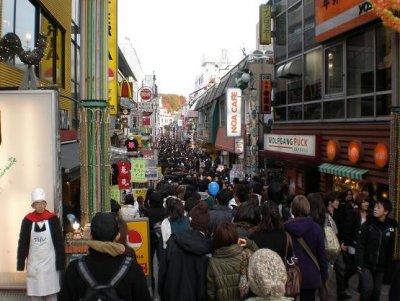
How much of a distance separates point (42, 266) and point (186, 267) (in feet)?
7.43

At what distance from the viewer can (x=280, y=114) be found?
64.5 ft

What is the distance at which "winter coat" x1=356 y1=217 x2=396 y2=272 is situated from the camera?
6043 mm

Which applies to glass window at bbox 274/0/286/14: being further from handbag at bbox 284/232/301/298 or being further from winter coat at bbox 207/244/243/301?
winter coat at bbox 207/244/243/301

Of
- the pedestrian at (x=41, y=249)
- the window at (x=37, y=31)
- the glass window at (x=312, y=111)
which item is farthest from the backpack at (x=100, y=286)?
the glass window at (x=312, y=111)

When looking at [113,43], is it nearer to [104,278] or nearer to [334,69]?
[334,69]

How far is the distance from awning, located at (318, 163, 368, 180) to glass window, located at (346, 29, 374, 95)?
6.78 feet

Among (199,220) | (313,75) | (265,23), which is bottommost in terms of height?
(199,220)

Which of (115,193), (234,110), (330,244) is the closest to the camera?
(330,244)

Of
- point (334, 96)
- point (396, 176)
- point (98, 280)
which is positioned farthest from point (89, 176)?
point (334, 96)

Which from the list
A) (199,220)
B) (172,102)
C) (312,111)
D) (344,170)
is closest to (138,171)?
(312,111)

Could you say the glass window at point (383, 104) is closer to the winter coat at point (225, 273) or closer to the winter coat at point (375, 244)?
the winter coat at point (375, 244)

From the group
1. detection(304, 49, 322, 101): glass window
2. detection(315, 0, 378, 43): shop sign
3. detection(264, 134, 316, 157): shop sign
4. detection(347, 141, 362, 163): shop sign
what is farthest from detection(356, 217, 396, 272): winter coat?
detection(304, 49, 322, 101): glass window

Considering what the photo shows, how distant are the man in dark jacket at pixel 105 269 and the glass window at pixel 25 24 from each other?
872cm

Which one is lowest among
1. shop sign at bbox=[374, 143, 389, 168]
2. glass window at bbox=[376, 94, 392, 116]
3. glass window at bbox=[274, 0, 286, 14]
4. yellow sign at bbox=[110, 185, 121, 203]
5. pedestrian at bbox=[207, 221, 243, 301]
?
yellow sign at bbox=[110, 185, 121, 203]
